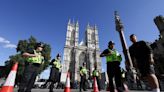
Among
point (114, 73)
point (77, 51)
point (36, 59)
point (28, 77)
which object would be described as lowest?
point (28, 77)

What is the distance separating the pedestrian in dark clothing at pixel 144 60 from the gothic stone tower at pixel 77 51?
167 ft

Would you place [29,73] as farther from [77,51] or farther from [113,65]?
[77,51]

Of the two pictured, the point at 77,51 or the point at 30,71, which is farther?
the point at 77,51

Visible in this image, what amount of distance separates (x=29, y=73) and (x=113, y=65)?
263 cm

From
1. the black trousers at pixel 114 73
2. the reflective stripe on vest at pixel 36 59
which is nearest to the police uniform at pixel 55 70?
the reflective stripe on vest at pixel 36 59

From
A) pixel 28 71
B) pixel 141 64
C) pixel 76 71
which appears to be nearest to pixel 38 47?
pixel 28 71

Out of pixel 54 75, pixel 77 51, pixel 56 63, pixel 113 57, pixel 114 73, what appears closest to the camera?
pixel 114 73

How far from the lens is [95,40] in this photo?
68.4 m

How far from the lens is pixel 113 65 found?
5.31 metres

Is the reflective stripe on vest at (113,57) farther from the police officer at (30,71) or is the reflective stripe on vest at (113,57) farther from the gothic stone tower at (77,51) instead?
the gothic stone tower at (77,51)

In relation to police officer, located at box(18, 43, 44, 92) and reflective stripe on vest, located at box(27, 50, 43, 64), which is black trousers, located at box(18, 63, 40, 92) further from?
reflective stripe on vest, located at box(27, 50, 43, 64)

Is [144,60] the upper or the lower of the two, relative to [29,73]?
upper

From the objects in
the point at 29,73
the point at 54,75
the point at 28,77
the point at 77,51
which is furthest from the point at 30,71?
the point at 77,51

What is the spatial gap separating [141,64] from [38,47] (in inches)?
133
